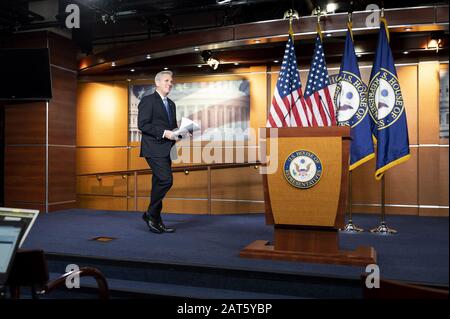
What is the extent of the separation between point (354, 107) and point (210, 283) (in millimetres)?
2633

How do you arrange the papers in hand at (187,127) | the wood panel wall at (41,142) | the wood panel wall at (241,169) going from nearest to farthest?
the papers in hand at (187,127), the wood panel wall at (241,169), the wood panel wall at (41,142)

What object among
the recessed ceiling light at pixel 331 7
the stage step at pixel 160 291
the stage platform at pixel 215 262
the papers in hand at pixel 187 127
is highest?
the recessed ceiling light at pixel 331 7

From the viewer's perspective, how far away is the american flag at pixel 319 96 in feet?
14.0

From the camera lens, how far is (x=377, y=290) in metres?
1.61

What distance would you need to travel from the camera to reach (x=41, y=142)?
7.02 m

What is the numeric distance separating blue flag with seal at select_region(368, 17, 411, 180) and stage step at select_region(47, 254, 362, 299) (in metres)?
1.88

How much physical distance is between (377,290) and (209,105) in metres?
6.30

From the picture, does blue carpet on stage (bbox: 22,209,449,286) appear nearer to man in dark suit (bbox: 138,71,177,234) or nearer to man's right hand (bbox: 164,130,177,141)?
man in dark suit (bbox: 138,71,177,234)

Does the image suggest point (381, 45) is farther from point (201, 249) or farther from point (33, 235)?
point (33, 235)

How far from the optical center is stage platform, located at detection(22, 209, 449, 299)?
3352 millimetres

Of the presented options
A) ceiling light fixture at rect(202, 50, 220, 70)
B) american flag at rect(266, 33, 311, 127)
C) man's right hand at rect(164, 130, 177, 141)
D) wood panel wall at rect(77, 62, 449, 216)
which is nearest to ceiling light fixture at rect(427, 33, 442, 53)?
wood panel wall at rect(77, 62, 449, 216)

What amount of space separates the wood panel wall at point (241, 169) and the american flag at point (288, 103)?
8.17ft

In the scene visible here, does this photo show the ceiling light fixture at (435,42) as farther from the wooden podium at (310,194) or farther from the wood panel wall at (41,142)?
the wood panel wall at (41,142)

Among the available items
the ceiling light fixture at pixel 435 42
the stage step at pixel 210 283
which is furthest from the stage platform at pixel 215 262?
the ceiling light fixture at pixel 435 42
